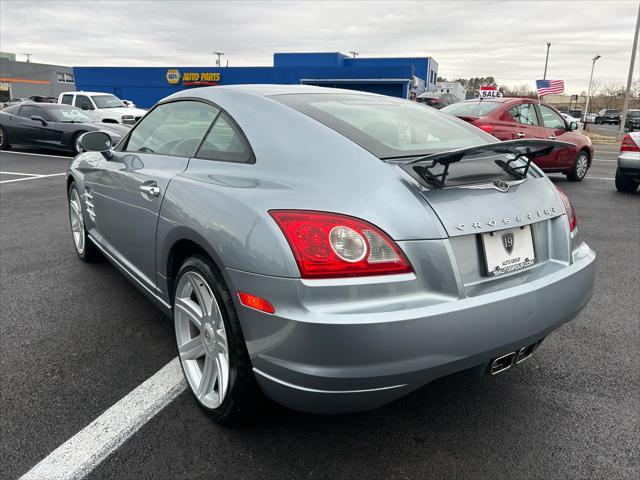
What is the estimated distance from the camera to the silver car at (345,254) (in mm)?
1774

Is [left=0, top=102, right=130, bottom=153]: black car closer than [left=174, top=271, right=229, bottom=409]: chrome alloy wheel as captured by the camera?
No

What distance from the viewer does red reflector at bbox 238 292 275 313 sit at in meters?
1.84

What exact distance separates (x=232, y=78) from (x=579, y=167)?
33744 millimetres

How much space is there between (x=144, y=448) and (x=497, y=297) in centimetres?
160

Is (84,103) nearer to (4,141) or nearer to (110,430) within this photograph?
(4,141)

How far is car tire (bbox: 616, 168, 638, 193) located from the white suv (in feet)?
47.1

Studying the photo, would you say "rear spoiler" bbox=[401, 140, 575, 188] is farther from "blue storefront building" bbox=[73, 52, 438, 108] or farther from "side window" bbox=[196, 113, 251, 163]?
"blue storefront building" bbox=[73, 52, 438, 108]

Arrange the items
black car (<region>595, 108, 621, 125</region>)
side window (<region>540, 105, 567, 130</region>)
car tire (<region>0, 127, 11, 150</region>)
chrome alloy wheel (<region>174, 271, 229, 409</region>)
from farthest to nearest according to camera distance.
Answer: black car (<region>595, 108, 621, 125</region>) → car tire (<region>0, 127, 11, 150</region>) → side window (<region>540, 105, 567, 130</region>) → chrome alloy wheel (<region>174, 271, 229, 409</region>)

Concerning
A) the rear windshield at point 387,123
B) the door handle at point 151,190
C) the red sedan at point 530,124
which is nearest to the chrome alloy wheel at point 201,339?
the door handle at point 151,190

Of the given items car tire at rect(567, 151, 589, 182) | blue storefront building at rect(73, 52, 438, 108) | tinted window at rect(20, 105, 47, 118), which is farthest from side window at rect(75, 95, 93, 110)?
blue storefront building at rect(73, 52, 438, 108)

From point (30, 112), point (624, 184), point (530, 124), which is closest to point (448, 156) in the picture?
point (530, 124)

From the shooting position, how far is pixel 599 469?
208cm

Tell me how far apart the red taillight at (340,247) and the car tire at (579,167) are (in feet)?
34.0

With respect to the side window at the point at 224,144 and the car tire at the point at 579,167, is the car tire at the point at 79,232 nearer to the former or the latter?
the side window at the point at 224,144
